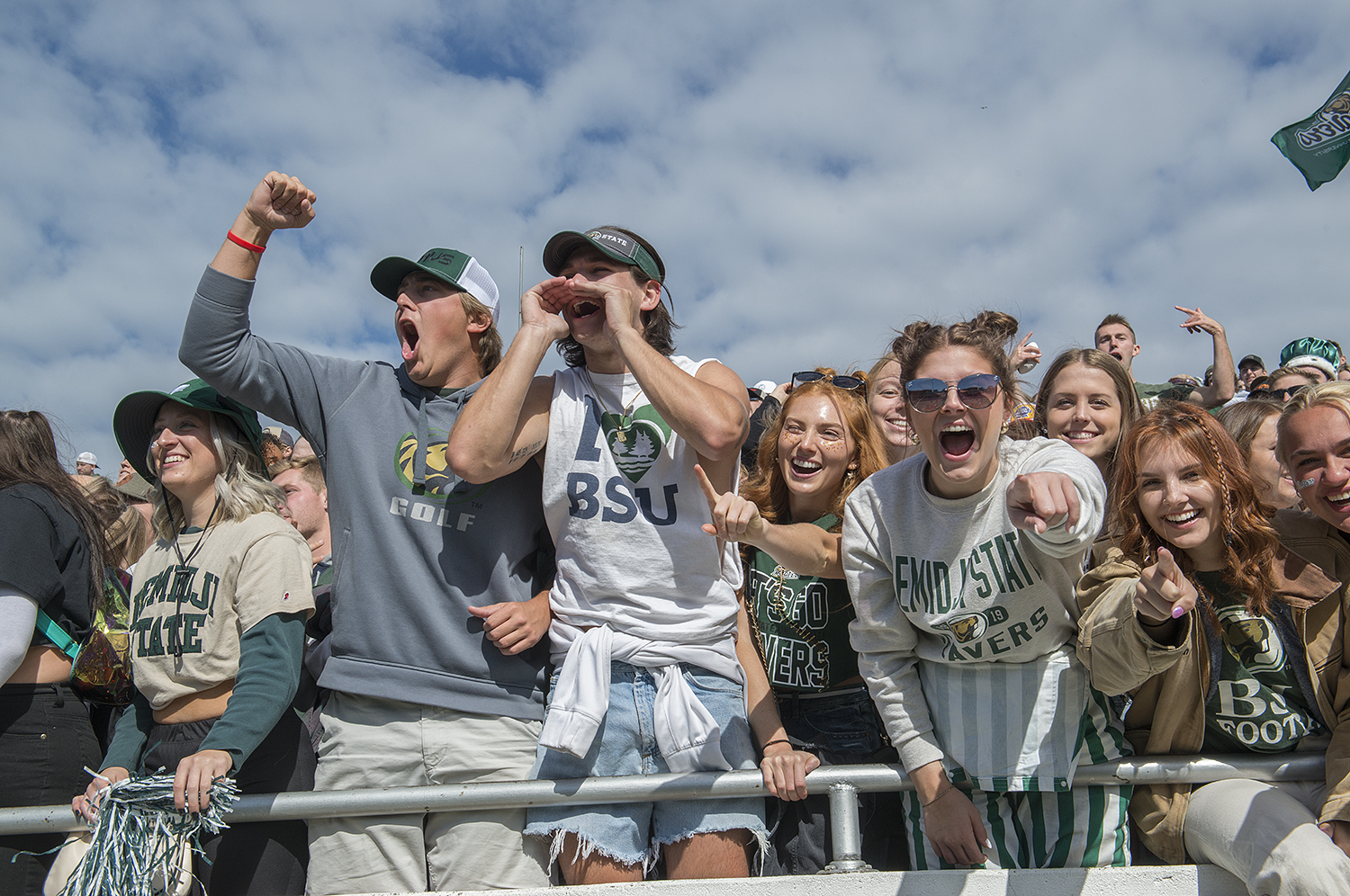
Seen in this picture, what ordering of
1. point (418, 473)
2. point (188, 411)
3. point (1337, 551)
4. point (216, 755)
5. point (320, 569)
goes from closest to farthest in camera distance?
1. point (216, 755)
2. point (1337, 551)
3. point (418, 473)
4. point (188, 411)
5. point (320, 569)

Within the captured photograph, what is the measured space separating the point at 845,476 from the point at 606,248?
46.7 inches

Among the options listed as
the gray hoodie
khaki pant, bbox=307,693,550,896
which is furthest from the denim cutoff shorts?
the gray hoodie

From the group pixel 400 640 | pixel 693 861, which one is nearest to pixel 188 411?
pixel 400 640

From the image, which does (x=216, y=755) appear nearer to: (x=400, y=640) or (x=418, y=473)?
(x=400, y=640)

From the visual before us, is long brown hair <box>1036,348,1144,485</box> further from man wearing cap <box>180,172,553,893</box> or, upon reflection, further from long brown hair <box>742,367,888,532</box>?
man wearing cap <box>180,172,553,893</box>

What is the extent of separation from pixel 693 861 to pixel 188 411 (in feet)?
7.31

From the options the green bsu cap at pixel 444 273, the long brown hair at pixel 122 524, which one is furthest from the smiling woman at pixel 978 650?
the long brown hair at pixel 122 524

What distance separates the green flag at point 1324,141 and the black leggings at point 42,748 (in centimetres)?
778

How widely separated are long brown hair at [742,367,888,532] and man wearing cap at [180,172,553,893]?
88cm

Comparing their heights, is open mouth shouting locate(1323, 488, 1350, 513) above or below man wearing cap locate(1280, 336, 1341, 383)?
below

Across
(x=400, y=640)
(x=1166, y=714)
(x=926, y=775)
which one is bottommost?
(x=926, y=775)

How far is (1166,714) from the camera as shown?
7.91ft

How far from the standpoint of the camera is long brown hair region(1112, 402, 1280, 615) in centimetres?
245

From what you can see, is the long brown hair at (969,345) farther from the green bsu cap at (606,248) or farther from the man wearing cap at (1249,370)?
the man wearing cap at (1249,370)
